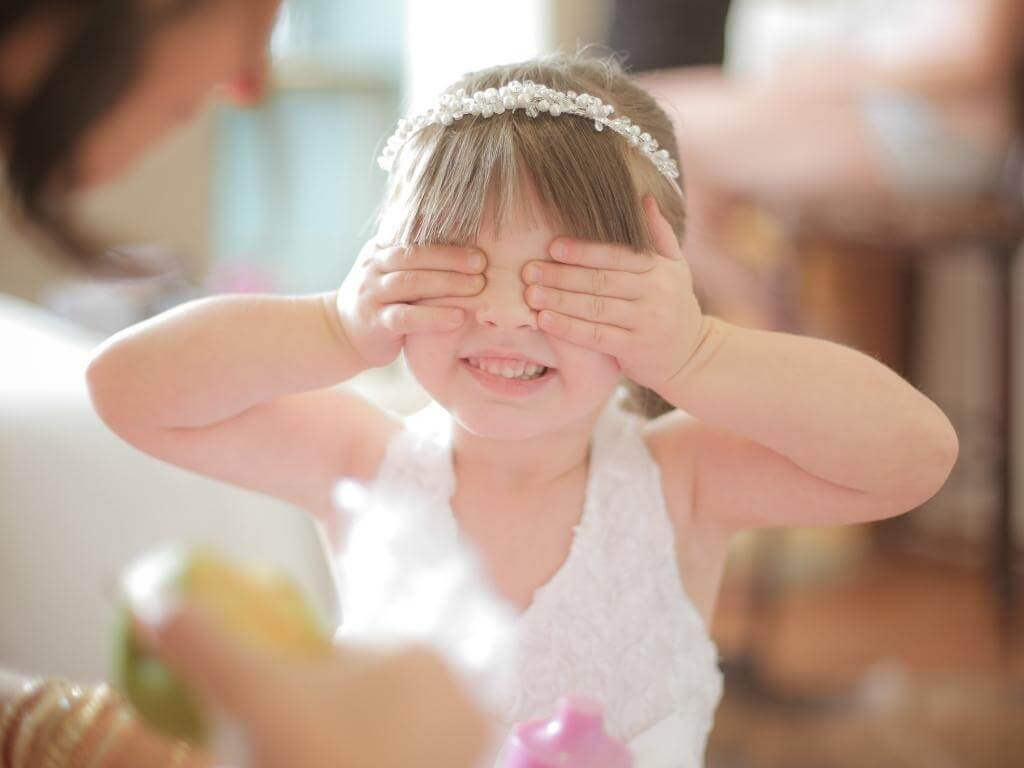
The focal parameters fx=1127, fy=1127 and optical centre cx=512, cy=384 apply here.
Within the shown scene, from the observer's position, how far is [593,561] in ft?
2.72

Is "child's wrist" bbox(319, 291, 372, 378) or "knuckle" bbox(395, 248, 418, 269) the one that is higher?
"knuckle" bbox(395, 248, 418, 269)

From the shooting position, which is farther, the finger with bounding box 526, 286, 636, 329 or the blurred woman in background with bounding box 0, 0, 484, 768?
the finger with bounding box 526, 286, 636, 329

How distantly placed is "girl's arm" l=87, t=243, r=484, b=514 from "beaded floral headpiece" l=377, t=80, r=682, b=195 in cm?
10

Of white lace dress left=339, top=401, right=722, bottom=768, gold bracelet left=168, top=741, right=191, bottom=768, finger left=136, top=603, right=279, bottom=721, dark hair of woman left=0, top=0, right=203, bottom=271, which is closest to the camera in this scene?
finger left=136, top=603, right=279, bottom=721

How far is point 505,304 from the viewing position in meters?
0.70

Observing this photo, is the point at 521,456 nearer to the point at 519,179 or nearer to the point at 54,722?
the point at 519,179

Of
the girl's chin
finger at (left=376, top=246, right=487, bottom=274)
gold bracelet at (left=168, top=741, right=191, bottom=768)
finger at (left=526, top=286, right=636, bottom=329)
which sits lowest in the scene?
gold bracelet at (left=168, top=741, right=191, bottom=768)

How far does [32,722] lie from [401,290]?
0.36 meters

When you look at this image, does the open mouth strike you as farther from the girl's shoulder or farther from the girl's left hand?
the girl's shoulder

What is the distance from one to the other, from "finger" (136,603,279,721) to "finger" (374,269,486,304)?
0.98 ft

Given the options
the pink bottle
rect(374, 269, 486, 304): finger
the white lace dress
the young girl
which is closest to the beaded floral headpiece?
the young girl

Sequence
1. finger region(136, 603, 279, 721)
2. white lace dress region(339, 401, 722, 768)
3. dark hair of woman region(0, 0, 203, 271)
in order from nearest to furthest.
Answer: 1. finger region(136, 603, 279, 721)
2. dark hair of woman region(0, 0, 203, 271)
3. white lace dress region(339, 401, 722, 768)

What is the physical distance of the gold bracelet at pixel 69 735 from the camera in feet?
2.27

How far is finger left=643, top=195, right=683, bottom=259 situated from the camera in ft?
2.39
